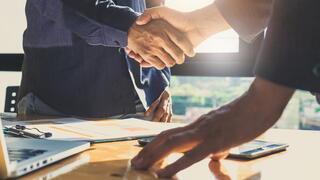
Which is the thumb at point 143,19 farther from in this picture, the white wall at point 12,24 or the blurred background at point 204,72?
the white wall at point 12,24

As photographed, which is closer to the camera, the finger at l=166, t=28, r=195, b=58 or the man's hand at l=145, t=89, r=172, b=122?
the finger at l=166, t=28, r=195, b=58

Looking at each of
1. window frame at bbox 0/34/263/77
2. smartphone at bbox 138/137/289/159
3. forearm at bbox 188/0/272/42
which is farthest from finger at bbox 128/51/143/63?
window frame at bbox 0/34/263/77

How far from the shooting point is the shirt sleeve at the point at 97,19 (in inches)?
51.1

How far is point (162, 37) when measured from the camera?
1.39 meters

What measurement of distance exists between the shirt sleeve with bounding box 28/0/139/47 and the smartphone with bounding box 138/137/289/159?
23.3 inches

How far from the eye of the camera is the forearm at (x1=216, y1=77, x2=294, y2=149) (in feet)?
1.70

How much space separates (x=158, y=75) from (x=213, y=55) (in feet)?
2.18

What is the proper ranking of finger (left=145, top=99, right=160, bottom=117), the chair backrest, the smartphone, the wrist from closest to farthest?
the smartphone < the wrist < finger (left=145, top=99, right=160, bottom=117) < the chair backrest

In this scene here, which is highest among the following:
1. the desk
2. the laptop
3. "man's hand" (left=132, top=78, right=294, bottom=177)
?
"man's hand" (left=132, top=78, right=294, bottom=177)

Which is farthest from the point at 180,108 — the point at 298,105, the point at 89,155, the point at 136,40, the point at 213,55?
the point at 89,155

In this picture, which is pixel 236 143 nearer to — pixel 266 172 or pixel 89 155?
pixel 266 172

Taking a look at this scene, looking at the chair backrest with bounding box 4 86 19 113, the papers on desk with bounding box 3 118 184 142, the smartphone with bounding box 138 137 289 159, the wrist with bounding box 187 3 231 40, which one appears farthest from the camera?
the chair backrest with bounding box 4 86 19 113

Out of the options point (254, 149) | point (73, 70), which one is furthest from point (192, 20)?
point (254, 149)

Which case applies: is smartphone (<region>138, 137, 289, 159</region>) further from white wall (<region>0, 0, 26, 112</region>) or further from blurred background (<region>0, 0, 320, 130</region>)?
white wall (<region>0, 0, 26, 112</region>)
